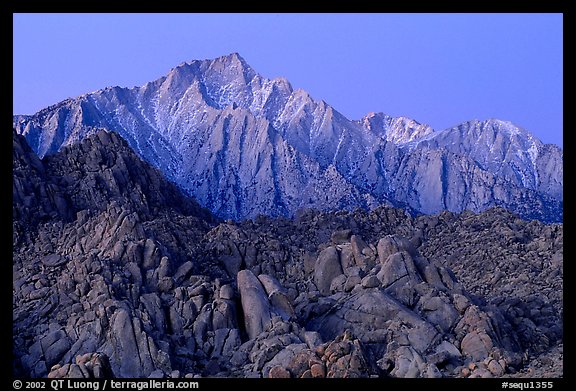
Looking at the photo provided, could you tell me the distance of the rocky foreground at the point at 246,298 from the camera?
3769 centimetres

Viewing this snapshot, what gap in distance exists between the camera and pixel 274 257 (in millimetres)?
59500

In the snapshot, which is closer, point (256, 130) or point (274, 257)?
point (274, 257)

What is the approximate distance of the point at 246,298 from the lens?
44.4m

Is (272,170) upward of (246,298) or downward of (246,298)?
upward

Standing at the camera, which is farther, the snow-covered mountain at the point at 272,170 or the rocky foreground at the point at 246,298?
the snow-covered mountain at the point at 272,170

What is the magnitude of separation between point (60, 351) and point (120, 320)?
150 inches

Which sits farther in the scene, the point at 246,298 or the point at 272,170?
the point at 272,170

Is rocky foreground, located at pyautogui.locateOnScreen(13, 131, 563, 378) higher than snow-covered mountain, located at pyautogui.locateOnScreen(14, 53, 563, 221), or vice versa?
snow-covered mountain, located at pyautogui.locateOnScreen(14, 53, 563, 221)

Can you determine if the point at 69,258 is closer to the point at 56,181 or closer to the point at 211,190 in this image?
the point at 56,181

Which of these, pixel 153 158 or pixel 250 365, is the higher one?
pixel 153 158

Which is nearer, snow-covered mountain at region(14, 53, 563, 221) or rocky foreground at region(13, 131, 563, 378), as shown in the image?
rocky foreground at region(13, 131, 563, 378)

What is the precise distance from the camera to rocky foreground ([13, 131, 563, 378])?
124ft

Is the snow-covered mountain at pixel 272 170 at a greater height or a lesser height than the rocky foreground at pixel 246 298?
greater
